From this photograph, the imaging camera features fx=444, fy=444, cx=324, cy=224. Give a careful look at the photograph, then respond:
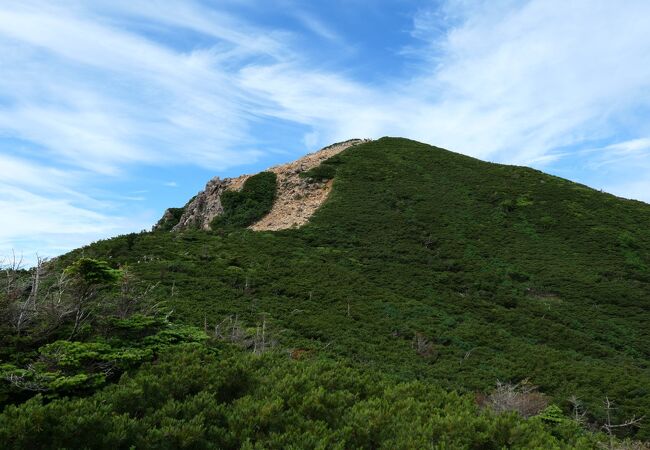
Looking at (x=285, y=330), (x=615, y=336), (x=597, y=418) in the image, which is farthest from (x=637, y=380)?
(x=285, y=330)

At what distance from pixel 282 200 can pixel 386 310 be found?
21074 mm

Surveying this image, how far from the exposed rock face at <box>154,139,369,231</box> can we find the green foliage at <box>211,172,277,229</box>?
0.67 m

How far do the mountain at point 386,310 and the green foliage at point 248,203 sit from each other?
0.63 ft

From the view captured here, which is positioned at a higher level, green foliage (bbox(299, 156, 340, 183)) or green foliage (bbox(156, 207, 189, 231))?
green foliage (bbox(299, 156, 340, 183))

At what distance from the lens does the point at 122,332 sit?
8.96 metres

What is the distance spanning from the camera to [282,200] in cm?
4147

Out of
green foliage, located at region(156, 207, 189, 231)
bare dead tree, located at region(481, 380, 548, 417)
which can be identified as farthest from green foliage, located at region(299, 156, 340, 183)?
bare dead tree, located at region(481, 380, 548, 417)

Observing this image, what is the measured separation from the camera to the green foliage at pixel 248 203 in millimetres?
39062

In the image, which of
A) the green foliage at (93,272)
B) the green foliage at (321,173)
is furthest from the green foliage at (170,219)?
the green foliage at (93,272)

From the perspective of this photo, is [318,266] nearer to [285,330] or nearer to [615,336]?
[285,330]

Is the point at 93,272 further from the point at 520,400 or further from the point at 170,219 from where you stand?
the point at 170,219

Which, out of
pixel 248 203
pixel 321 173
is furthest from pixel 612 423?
pixel 321 173

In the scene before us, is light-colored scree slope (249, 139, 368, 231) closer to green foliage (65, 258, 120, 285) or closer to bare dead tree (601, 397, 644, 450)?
bare dead tree (601, 397, 644, 450)

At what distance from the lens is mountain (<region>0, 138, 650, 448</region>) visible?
21.3 feet
